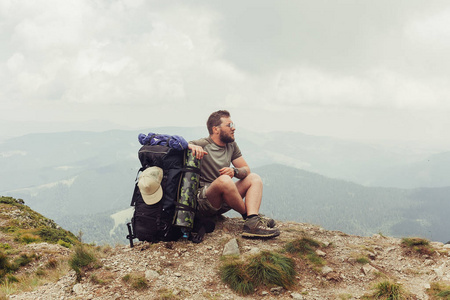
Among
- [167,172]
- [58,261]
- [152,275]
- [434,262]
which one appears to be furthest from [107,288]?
[434,262]

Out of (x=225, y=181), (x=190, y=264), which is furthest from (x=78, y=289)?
(x=225, y=181)

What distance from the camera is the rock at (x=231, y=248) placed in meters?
6.59

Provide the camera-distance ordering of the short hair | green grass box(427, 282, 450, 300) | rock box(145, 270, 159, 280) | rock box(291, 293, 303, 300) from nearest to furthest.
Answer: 1. green grass box(427, 282, 450, 300)
2. rock box(291, 293, 303, 300)
3. rock box(145, 270, 159, 280)
4. the short hair

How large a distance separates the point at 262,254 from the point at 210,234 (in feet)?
6.81

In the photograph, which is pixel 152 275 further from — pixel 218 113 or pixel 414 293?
pixel 414 293

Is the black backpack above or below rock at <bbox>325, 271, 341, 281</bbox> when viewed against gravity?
above

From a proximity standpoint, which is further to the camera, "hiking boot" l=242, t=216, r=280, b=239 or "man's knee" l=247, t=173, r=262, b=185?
"man's knee" l=247, t=173, r=262, b=185

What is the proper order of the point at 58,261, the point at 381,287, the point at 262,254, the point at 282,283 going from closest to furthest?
1. the point at 381,287
2. the point at 282,283
3. the point at 262,254
4. the point at 58,261

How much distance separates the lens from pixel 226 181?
270 inches

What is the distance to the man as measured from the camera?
23.3 ft

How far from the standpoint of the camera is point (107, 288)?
5258 mm

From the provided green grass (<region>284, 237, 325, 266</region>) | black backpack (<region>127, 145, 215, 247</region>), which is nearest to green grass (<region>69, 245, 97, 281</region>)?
black backpack (<region>127, 145, 215, 247</region>)

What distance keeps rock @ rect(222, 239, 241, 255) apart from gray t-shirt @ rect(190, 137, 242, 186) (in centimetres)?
183

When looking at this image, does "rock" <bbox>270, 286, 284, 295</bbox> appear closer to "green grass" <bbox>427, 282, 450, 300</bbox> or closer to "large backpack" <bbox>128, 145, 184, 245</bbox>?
"green grass" <bbox>427, 282, 450, 300</bbox>
